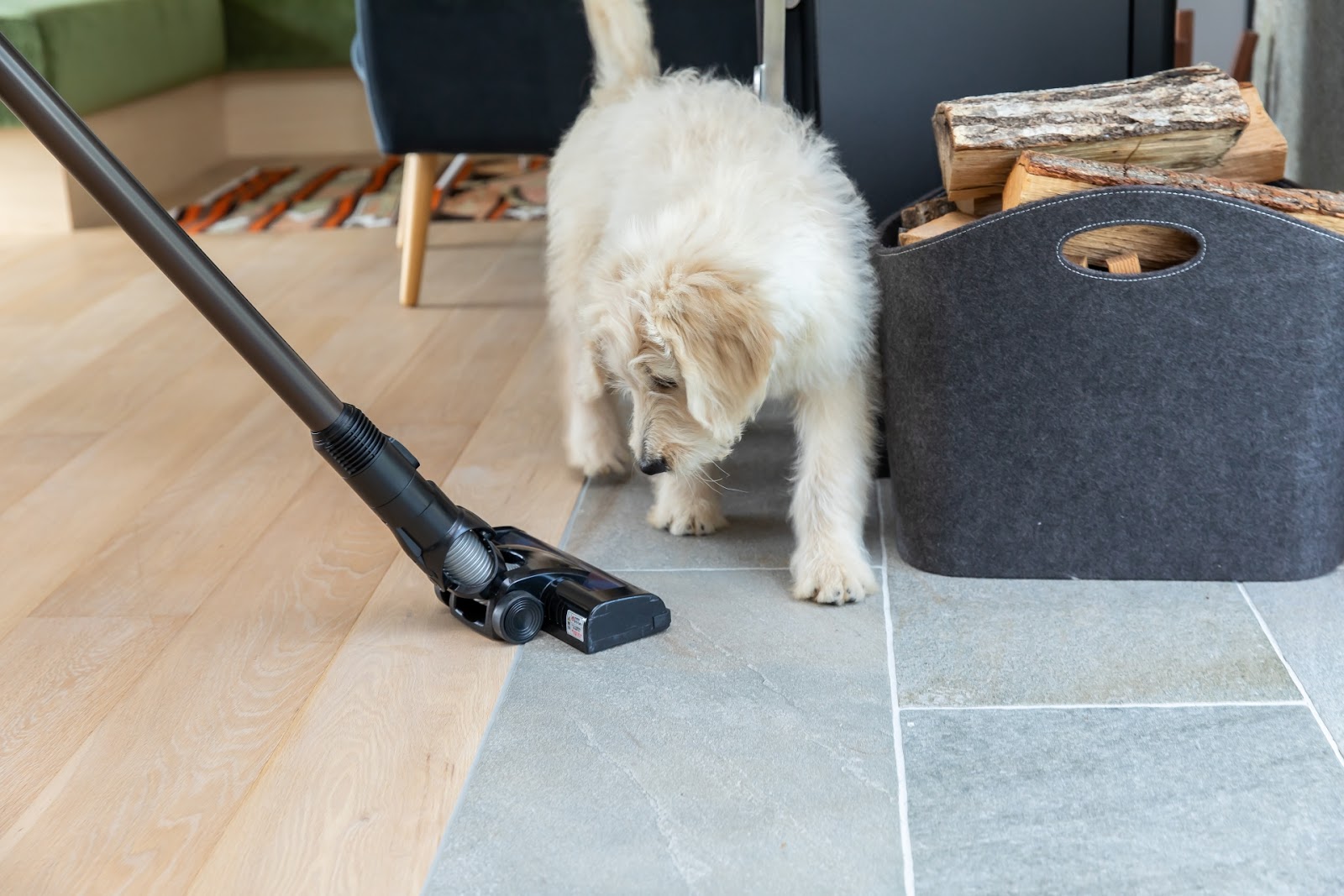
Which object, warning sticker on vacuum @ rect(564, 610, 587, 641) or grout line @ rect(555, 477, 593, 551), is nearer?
warning sticker on vacuum @ rect(564, 610, 587, 641)

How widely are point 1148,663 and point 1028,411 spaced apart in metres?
0.36

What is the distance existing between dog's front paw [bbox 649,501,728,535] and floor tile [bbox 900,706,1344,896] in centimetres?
62

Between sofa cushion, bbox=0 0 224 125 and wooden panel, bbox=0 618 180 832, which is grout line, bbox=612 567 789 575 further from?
sofa cushion, bbox=0 0 224 125

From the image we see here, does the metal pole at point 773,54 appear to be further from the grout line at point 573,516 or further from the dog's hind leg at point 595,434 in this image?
the grout line at point 573,516

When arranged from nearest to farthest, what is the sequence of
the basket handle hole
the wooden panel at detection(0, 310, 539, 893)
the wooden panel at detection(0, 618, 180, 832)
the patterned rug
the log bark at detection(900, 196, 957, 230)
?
the wooden panel at detection(0, 310, 539, 893)
the wooden panel at detection(0, 618, 180, 832)
the basket handle hole
the log bark at detection(900, 196, 957, 230)
the patterned rug

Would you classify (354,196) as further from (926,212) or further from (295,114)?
(926,212)

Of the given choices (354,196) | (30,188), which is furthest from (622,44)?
(30,188)

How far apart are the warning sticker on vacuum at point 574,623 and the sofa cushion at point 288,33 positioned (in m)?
4.22

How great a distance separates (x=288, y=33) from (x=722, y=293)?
4388 millimetres

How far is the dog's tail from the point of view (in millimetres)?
2221

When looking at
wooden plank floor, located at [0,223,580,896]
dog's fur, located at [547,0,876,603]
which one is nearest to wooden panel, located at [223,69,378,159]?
wooden plank floor, located at [0,223,580,896]

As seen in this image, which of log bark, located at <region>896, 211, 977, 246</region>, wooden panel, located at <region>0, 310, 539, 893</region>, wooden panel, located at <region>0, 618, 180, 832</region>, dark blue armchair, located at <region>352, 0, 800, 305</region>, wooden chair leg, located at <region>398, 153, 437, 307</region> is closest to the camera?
wooden panel, located at <region>0, 310, 539, 893</region>

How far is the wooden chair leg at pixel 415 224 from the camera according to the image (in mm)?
3502

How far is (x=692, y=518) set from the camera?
208cm
